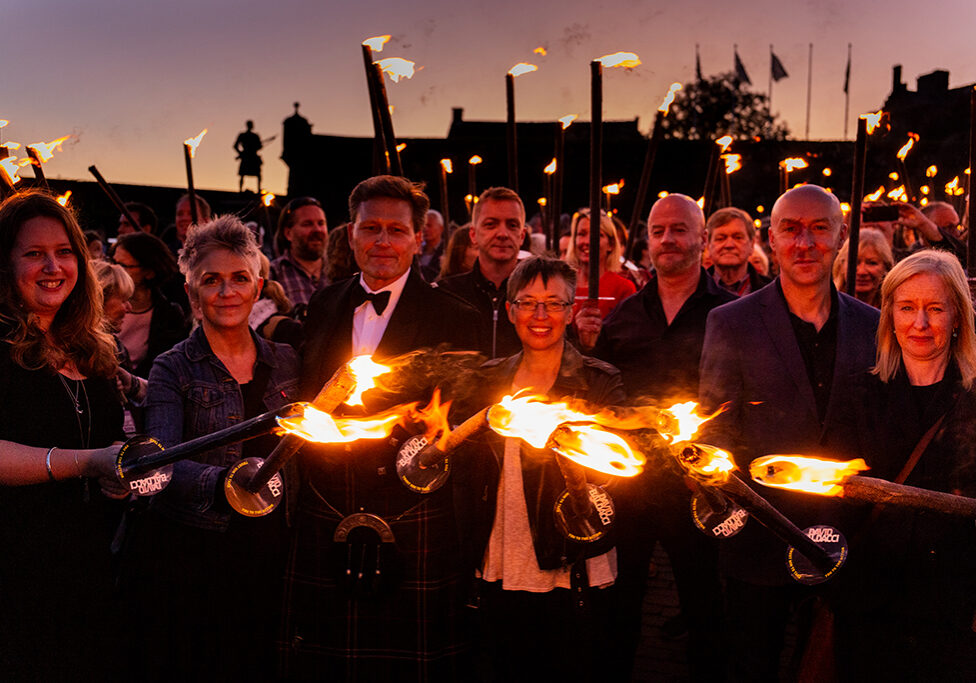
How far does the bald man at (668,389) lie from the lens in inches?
167

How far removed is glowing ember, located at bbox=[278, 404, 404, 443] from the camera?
2.26m

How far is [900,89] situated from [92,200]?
3694cm

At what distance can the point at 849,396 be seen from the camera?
372 cm

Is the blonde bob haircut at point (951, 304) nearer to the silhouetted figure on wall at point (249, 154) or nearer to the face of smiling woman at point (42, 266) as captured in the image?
the face of smiling woman at point (42, 266)

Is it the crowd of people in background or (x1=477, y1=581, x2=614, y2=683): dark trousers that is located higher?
the crowd of people in background

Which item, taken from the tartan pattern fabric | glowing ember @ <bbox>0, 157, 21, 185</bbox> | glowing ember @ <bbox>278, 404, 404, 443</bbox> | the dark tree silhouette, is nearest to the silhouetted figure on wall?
the tartan pattern fabric

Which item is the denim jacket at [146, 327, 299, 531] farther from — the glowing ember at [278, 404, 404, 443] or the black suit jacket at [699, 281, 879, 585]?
the black suit jacket at [699, 281, 879, 585]

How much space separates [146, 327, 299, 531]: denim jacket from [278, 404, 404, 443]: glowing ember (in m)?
1.09

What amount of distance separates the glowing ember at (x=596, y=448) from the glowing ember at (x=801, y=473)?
0.42 meters

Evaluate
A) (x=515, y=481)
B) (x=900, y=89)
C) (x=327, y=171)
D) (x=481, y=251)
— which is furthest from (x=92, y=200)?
(x=900, y=89)

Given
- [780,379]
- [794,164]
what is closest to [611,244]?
[794,164]

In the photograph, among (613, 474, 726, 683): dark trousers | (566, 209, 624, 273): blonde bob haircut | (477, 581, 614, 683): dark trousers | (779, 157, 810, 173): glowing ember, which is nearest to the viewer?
(477, 581, 614, 683): dark trousers

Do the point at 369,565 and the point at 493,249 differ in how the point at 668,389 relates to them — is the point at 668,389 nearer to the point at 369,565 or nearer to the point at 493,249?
the point at 493,249

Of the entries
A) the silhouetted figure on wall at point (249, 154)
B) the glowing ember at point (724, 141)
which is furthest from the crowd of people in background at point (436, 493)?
the silhouetted figure on wall at point (249, 154)
